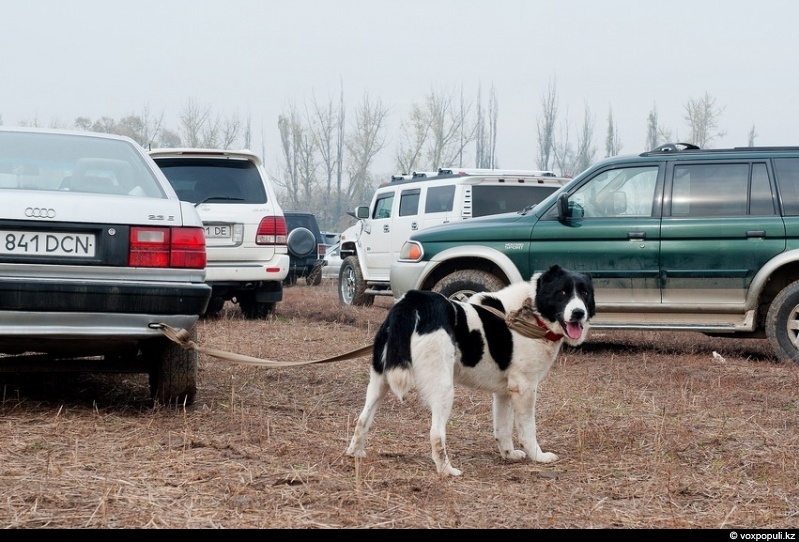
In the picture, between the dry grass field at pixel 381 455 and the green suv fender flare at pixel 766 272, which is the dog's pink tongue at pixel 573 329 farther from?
the green suv fender flare at pixel 766 272

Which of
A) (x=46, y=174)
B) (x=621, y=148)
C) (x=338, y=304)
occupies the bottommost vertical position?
(x=338, y=304)

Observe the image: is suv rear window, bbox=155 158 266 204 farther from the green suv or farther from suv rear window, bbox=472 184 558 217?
suv rear window, bbox=472 184 558 217

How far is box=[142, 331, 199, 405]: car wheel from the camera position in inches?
222

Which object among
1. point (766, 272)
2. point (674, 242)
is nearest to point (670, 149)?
point (674, 242)

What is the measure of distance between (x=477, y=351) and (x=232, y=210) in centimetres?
660

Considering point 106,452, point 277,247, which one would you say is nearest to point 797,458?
point 106,452

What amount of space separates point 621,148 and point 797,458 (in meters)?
67.9

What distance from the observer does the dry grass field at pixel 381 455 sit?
3.73 meters

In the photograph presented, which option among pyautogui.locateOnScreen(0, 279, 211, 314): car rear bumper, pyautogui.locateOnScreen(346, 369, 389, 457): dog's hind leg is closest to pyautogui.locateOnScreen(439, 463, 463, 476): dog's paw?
pyautogui.locateOnScreen(346, 369, 389, 457): dog's hind leg

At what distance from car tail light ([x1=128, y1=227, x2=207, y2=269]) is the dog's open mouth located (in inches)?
78.3

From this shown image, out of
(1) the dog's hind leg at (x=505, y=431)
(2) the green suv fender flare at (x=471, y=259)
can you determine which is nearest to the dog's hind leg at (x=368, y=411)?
(1) the dog's hind leg at (x=505, y=431)

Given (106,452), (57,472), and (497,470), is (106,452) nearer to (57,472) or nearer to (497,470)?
(57,472)

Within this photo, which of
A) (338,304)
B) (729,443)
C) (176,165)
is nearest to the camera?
(729,443)
